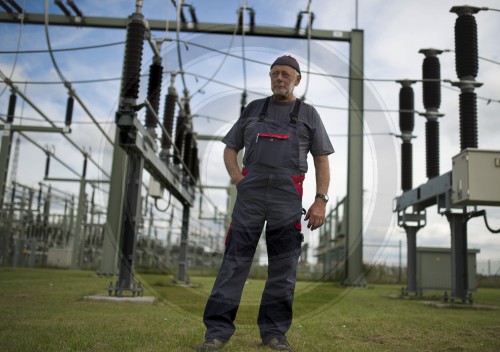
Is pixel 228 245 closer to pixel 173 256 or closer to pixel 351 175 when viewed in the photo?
pixel 351 175

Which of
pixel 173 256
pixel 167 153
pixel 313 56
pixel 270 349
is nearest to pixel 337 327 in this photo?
pixel 270 349

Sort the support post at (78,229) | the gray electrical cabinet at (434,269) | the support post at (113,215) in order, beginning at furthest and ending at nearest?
the support post at (78,229) < the support post at (113,215) < the gray electrical cabinet at (434,269)

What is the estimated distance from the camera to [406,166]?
859 cm

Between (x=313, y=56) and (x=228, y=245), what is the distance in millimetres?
1706

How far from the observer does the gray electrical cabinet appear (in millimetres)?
9867

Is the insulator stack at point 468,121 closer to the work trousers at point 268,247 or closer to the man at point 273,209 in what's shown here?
the man at point 273,209

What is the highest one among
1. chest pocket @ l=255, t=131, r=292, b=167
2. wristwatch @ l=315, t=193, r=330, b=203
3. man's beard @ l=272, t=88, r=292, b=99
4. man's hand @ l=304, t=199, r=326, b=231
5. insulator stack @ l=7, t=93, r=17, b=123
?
insulator stack @ l=7, t=93, r=17, b=123

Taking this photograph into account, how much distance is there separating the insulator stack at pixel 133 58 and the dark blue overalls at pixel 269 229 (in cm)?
258

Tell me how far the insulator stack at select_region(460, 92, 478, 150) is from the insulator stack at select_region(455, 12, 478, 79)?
312 mm

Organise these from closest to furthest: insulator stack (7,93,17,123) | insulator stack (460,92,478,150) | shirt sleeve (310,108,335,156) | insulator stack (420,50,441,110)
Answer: shirt sleeve (310,108,335,156) → insulator stack (460,92,478,150) → insulator stack (420,50,441,110) → insulator stack (7,93,17,123)

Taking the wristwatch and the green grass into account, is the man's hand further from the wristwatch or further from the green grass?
the green grass

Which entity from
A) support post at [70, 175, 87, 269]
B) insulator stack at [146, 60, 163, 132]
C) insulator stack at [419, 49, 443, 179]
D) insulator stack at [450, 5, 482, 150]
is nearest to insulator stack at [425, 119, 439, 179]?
insulator stack at [419, 49, 443, 179]

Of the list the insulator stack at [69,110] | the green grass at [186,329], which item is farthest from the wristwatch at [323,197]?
the insulator stack at [69,110]

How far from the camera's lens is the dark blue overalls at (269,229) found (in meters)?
2.61
